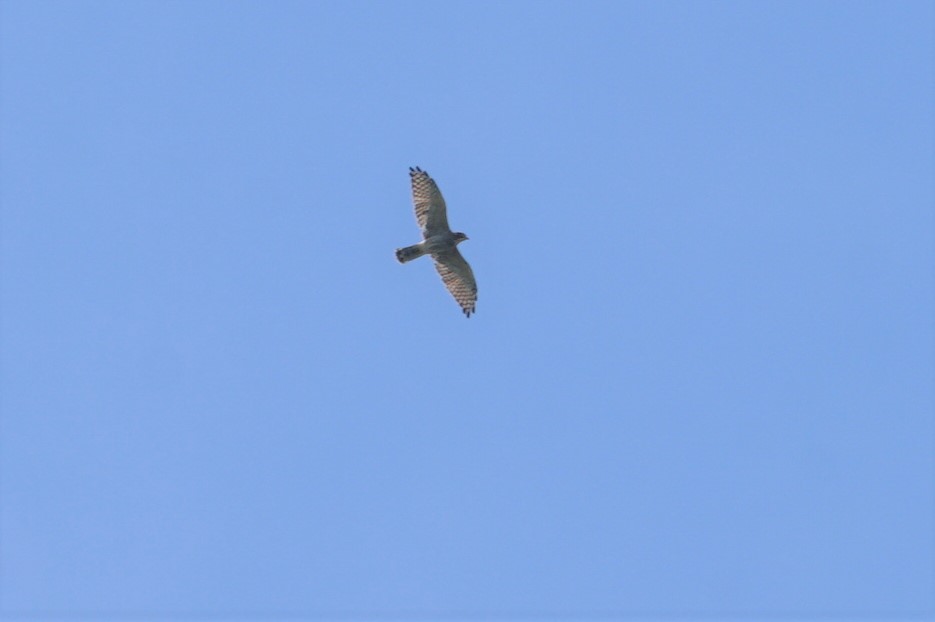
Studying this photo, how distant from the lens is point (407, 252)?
40656mm

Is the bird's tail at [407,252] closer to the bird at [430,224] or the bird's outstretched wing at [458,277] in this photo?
the bird at [430,224]

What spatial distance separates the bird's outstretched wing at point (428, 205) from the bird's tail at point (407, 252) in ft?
1.18

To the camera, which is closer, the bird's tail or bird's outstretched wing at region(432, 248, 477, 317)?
the bird's tail

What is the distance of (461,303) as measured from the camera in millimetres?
42188

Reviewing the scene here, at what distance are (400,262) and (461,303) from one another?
7.47 feet

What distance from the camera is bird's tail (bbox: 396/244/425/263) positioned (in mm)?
40656

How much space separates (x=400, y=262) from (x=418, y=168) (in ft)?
7.36

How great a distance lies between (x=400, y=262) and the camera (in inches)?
1602

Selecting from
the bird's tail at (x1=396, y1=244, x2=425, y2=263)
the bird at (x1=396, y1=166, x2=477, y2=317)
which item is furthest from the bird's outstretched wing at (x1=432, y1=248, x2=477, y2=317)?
the bird's tail at (x1=396, y1=244, x2=425, y2=263)

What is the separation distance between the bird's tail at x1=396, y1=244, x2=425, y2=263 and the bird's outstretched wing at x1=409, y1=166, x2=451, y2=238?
14.2 inches

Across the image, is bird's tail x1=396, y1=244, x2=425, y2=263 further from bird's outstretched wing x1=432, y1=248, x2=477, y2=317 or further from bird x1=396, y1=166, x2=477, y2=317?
bird's outstretched wing x1=432, y1=248, x2=477, y2=317

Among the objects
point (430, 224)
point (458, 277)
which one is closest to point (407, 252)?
point (430, 224)

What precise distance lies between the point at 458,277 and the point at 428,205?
2172 mm

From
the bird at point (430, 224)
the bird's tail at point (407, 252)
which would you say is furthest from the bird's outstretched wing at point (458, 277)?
the bird's tail at point (407, 252)
